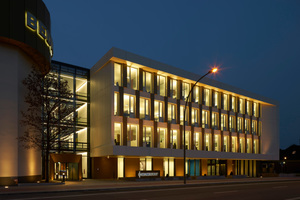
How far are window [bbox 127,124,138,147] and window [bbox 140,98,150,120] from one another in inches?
67.3

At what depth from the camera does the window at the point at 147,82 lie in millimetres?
38656

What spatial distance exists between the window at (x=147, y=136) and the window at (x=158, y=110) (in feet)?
5.75

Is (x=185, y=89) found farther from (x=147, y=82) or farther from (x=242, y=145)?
(x=242, y=145)

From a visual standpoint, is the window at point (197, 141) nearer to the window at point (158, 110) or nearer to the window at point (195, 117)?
the window at point (195, 117)

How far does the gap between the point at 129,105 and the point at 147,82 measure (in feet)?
13.6

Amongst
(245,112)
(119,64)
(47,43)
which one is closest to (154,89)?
(119,64)

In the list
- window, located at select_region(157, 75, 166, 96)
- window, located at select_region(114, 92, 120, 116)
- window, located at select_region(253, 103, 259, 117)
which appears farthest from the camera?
window, located at select_region(253, 103, 259, 117)

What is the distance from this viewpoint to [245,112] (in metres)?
54.4

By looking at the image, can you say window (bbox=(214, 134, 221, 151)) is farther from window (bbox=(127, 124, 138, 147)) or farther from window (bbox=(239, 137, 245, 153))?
window (bbox=(127, 124, 138, 147))

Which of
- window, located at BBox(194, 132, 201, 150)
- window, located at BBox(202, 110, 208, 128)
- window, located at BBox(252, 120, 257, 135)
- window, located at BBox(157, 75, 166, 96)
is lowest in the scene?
window, located at BBox(194, 132, 201, 150)

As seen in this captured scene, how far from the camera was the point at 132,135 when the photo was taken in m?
37.1

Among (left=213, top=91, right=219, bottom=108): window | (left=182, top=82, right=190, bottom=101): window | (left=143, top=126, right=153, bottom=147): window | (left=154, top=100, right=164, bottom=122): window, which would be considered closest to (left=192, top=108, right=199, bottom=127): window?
(left=182, top=82, right=190, bottom=101): window

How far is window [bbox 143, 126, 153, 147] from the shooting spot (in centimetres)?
3806

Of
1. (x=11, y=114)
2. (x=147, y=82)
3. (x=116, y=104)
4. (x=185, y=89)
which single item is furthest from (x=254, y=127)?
(x=11, y=114)
